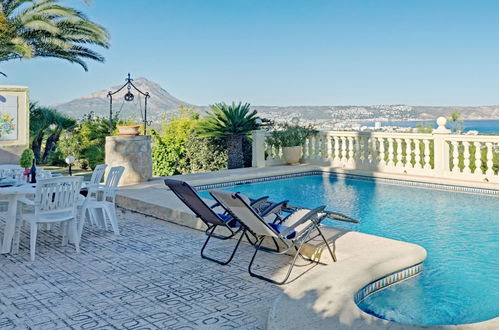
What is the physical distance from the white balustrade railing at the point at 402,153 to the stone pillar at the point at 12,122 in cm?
578

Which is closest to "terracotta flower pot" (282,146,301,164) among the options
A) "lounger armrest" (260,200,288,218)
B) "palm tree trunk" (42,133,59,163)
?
"lounger armrest" (260,200,288,218)

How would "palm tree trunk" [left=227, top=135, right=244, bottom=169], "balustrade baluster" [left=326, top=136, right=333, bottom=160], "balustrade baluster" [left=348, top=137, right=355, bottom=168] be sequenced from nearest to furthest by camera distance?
"balustrade baluster" [left=348, top=137, right=355, bottom=168], "balustrade baluster" [left=326, top=136, right=333, bottom=160], "palm tree trunk" [left=227, top=135, right=244, bottom=169]

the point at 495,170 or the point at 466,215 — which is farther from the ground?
the point at 495,170

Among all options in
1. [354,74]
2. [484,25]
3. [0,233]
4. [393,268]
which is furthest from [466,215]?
[354,74]

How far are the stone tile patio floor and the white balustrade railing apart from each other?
673 cm

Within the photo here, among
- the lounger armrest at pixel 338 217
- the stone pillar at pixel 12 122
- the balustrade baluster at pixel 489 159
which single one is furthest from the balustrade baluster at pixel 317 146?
the lounger armrest at pixel 338 217

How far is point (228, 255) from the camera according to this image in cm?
525

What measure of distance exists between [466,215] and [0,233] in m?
7.11

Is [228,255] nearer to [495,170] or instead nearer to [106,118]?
[495,170]

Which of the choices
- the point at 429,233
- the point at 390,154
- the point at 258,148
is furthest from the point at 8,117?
the point at 390,154

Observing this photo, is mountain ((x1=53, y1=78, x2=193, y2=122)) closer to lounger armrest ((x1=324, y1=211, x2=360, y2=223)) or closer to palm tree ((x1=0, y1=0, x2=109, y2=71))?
palm tree ((x1=0, y1=0, x2=109, y2=71))

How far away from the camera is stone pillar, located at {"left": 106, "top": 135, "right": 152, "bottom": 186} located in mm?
9844

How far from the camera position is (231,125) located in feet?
43.4

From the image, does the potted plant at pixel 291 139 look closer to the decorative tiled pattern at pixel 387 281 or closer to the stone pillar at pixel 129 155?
the stone pillar at pixel 129 155
